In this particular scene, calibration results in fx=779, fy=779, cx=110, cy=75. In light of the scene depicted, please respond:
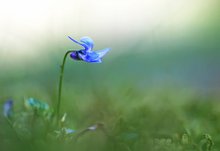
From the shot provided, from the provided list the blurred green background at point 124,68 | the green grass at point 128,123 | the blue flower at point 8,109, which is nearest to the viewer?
the green grass at point 128,123

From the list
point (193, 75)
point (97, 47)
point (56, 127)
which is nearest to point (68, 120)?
point (56, 127)

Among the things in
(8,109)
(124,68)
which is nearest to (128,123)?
(8,109)

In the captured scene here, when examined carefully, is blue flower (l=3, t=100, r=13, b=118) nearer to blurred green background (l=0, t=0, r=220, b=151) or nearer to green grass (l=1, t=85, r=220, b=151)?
green grass (l=1, t=85, r=220, b=151)

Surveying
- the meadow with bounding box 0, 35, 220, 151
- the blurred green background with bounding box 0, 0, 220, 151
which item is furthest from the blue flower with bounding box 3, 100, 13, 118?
the blurred green background with bounding box 0, 0, 220, 151

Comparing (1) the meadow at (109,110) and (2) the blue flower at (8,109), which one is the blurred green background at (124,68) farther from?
(2) the blue flower at (8,109)

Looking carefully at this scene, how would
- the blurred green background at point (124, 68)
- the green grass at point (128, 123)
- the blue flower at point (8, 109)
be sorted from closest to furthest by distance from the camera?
the green grass at point (128, 123)
the blue flower at point (8, 109)
the blurred green background at point (124, 68)

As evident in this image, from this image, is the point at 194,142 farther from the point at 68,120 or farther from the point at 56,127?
the point at 68,120

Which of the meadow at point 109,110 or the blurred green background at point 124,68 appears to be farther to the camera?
the blurred green background at point 124,68

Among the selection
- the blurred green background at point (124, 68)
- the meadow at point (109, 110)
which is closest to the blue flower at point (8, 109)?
the meadow at point (109, 110)

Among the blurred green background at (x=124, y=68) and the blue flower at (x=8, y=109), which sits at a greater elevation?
the blue flower at (x=8, y=109)
